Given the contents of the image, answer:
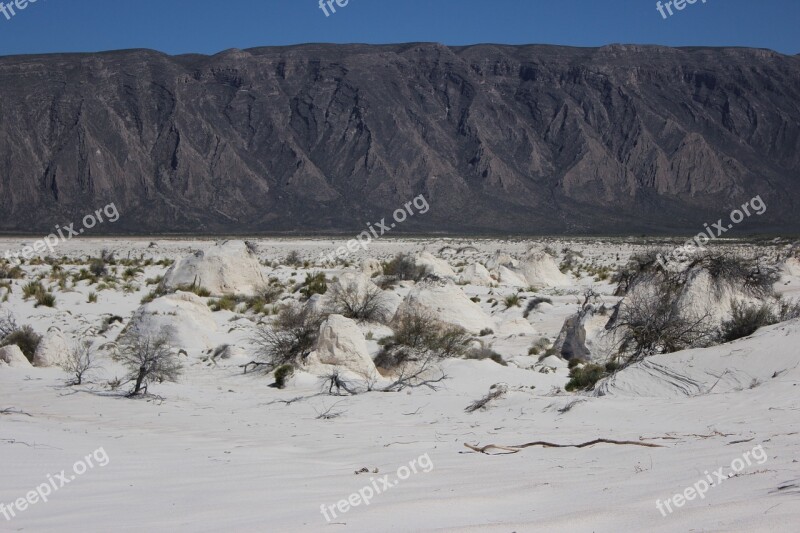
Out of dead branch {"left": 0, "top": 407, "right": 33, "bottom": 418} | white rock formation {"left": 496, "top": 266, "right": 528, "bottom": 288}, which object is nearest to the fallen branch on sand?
dead branch {"left": 0, "top": 407, "right": 33, "bottom": 418}

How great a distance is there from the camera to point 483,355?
524 inches

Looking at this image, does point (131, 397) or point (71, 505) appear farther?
point (131, 397)

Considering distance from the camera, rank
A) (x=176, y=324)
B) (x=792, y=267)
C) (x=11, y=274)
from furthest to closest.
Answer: (x=792, y=267) → (x=11, y=274) → (x=176, y=324)

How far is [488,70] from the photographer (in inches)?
5507

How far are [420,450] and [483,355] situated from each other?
640 centimetres

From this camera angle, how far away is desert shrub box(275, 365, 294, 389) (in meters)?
11.3

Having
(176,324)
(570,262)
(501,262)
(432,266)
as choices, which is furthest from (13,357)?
(570,262)

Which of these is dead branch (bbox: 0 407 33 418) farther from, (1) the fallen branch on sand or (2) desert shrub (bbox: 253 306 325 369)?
(1) the fallen branch on sand

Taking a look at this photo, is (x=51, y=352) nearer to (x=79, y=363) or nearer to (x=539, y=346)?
(x=79, y=363)

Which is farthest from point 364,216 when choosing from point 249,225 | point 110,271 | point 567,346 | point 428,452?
point 428,452

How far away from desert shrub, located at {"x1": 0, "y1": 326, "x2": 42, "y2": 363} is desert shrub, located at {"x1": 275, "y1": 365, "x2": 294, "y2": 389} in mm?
4488

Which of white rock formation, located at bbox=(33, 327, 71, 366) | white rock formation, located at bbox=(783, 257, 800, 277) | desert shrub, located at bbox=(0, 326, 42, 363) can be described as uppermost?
desert shrub, located at bbox=(0, 326, 42, 363)

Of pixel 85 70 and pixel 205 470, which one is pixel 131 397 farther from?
pixel 85 70

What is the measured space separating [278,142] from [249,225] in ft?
72.9
